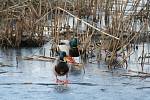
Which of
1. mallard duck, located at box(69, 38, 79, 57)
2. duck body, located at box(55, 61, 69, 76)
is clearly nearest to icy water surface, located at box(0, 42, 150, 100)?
duck body, located at box(55, 61, 69, 76)

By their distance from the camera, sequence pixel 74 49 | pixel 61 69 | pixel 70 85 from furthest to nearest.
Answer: pixel 74 49 < pixel 61 69 < pixel 70 85

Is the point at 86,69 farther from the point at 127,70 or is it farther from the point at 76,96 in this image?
the point at 76,96

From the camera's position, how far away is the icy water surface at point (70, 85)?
9352mm

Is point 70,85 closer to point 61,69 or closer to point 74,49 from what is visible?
point 61,69

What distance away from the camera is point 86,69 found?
39.7 ft

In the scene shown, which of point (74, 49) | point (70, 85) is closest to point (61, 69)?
point (70, 85)

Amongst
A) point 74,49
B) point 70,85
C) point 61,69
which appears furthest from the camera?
point 74,49

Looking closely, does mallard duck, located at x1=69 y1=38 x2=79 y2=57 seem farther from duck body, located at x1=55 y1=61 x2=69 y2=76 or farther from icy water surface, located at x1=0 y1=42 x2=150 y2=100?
duck body, located at x1=55 y1=61 x2=69 y2=76

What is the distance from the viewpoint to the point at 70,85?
10.3 metres

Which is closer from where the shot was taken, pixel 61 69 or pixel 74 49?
pixel 61 69

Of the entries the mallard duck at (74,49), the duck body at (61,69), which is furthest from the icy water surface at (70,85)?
the mallard duck at (74,49)

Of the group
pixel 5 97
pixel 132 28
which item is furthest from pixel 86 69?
pixel 5 97

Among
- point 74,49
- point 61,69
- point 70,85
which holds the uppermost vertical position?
point 74,49

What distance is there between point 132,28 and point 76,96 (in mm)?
4078
